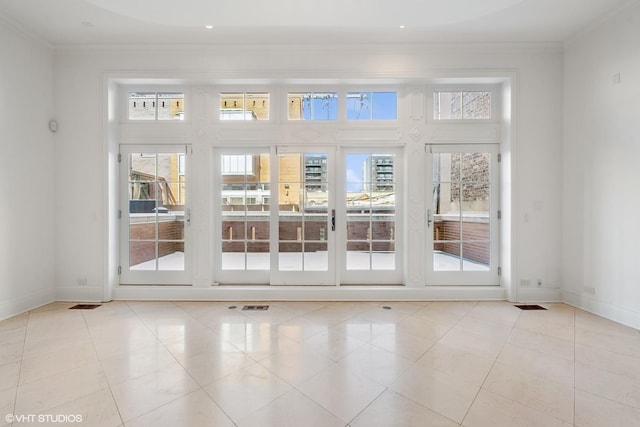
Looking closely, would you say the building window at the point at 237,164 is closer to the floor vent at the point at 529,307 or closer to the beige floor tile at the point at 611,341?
the floor vent at the point at 529,307

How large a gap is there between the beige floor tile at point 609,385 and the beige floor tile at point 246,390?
2043mm

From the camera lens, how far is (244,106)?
401 cm

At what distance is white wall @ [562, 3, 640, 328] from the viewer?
304 cm

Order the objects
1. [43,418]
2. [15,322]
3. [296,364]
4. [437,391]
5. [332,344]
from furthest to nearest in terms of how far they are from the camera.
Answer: [15,322] < [332,344] < [296,364] < [437,391] < [43,418]

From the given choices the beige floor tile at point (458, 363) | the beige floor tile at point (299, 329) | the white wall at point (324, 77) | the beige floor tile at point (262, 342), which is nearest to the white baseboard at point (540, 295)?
the white wall at point (324, 77)

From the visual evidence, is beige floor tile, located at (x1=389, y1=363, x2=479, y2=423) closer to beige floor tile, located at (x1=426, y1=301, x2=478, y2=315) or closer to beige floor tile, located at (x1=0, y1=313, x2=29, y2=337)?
beige floor tile, located at (x1=426, y1=301, x2=478, y2=315)

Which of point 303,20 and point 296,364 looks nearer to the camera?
point 296,364

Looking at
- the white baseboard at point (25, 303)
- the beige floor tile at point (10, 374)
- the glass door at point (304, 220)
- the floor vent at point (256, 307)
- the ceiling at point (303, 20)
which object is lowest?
the floor vent at point (256, 307)

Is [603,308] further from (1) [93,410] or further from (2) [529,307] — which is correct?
(1) [93,410]

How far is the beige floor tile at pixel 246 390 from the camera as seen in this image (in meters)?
1.76

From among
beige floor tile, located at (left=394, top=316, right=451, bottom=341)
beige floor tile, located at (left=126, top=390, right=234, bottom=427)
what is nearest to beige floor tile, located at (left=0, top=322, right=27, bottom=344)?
beige floor tile, located at (left=126, top=390, right=234, bottom=427)

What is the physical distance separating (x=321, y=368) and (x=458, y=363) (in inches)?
42.4

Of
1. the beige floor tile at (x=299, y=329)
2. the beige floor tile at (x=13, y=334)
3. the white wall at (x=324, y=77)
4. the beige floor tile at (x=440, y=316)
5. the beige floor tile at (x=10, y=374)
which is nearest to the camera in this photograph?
the beige floor tile at (x=10, y=374)

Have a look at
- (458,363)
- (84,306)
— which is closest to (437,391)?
(458,363)
